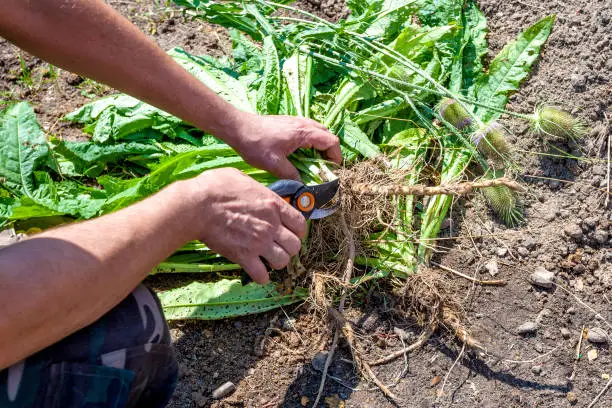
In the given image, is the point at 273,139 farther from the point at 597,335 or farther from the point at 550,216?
the point at 597,335

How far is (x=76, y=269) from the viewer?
4.93 ft

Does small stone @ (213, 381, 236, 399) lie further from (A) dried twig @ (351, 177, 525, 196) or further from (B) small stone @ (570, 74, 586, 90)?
(B) small stone @ (570, 74, 586, 90)

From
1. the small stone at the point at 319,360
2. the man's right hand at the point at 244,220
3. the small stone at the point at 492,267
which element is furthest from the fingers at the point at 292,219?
the small stone at the point at 492,267

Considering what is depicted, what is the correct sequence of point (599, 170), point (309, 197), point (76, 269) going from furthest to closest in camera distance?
1. point (599, 170)
2. point (309, 197)
3. point (76, 269)

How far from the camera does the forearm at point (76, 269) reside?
1.42 metres

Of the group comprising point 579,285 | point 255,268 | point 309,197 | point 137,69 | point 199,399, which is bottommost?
point 199,399

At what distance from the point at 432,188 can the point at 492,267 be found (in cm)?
40

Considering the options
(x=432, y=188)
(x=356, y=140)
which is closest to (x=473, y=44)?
(x=356, y=140)

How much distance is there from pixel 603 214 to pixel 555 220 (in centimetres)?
17

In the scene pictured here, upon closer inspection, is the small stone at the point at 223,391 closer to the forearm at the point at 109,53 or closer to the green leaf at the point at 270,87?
the forearm at the point at 109,53

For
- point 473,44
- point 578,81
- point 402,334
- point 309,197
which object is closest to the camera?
point 309,197

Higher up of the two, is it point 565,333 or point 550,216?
point 550,216

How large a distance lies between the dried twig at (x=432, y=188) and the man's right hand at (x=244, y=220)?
0.39 meters

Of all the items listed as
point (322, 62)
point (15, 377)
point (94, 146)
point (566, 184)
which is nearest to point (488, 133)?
point (566, 184)
